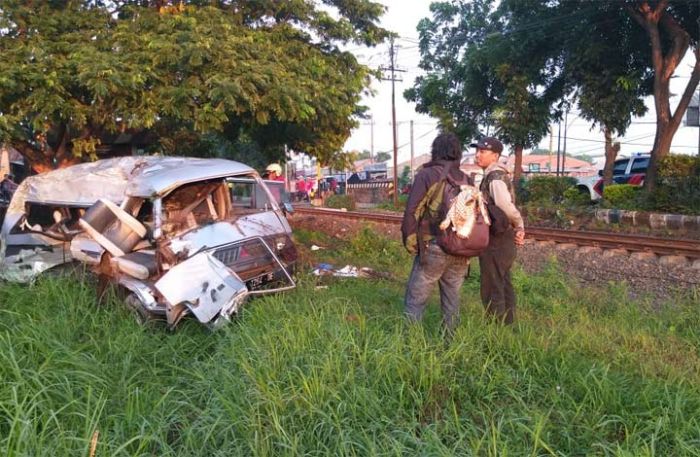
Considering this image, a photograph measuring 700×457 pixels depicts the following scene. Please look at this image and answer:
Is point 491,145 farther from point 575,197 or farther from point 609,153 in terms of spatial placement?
point 609,153

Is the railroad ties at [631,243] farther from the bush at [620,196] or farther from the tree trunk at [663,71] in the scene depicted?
the tree trunk at [663,71]

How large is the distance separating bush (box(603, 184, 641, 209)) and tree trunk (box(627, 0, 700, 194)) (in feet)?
1.26

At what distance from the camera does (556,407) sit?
10.3 feet

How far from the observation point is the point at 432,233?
4266mm

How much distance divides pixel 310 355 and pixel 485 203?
5.82 ft

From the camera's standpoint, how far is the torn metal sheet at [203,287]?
15.4 ft

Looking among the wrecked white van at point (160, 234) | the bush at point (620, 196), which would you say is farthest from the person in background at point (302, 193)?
the wrecked white van at point (160, 234)

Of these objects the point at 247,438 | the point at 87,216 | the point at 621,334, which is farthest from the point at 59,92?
the point at 621,334

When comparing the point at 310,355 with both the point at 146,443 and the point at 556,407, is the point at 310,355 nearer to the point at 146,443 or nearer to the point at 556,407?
the point at 146,443

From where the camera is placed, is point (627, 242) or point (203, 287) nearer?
point (203, 287)

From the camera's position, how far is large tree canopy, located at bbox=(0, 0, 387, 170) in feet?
27.5

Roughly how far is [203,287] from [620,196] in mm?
14080

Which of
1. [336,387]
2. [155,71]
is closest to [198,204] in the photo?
[155,71]

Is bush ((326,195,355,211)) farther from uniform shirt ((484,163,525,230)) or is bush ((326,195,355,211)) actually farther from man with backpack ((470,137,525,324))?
uniform shirt ((484,163,525,230))
